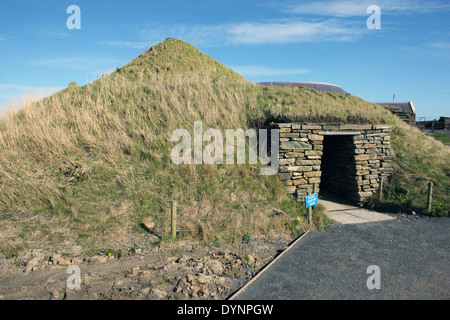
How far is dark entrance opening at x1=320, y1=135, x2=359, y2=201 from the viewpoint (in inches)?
402

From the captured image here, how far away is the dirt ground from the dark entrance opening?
5.46 metres

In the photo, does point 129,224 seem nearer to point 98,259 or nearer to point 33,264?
point 98,259

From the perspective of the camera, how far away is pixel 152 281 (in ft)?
15.7

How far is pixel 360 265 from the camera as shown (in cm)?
546

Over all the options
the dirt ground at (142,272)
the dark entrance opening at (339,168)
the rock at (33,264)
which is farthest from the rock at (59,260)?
the dark entrance opening at (339,168)

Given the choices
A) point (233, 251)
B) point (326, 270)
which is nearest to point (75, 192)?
point (233, 251)

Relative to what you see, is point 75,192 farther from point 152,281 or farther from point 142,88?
point 142,88

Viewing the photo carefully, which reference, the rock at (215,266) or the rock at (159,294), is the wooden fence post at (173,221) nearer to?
the rock at (215,266)

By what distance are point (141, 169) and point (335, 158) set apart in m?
7.74

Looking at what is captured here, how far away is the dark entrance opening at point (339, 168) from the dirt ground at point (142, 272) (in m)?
5.46

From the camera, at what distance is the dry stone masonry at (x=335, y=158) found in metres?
8.87

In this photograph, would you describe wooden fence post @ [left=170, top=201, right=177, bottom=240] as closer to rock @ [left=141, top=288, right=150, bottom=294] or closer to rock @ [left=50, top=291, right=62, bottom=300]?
rock @ [left=141, top=288, right=150, bottom=294]
